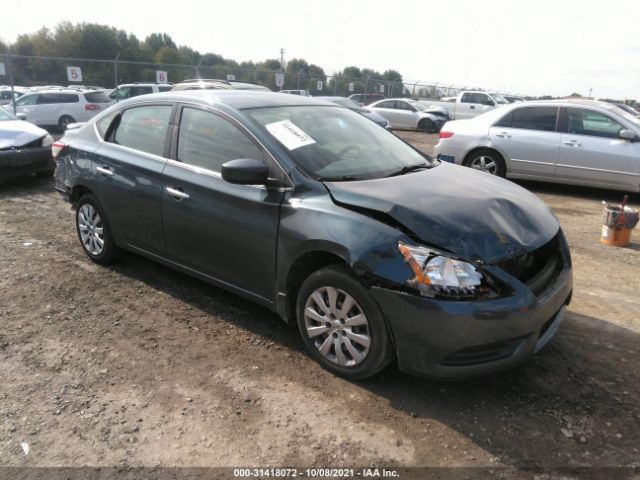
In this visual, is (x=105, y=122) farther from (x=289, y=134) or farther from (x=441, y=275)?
(x=441, y=275)

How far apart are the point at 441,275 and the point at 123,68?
2415 cm

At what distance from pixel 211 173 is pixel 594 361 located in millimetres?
2914

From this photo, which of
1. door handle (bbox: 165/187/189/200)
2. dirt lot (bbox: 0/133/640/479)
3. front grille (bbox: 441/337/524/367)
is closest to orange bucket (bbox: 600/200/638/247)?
dirt lot (bbox: 0/133/640/479)

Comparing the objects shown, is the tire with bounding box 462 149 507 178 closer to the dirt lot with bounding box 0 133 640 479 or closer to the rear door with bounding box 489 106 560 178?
the rear door with bounding box 489 106 560 178

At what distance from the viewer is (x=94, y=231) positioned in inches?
187

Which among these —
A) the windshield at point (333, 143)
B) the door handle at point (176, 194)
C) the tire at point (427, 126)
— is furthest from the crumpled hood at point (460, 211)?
the tire at point (427, 126)

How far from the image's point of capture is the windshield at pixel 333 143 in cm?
338

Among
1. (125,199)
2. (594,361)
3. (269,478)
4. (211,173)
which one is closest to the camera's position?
(269,478)

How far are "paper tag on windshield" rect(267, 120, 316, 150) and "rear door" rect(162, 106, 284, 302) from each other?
A: 164mm

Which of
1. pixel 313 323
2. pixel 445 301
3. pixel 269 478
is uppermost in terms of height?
pixel 445 301

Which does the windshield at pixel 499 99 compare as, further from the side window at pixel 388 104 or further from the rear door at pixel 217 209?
the rear door at pixel 217 209

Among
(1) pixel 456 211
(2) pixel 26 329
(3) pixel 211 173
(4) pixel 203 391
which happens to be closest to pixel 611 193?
(1) pixel 456 211

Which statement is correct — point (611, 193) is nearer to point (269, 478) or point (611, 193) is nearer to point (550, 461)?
point (550, 461)

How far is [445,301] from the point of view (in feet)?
8.57
